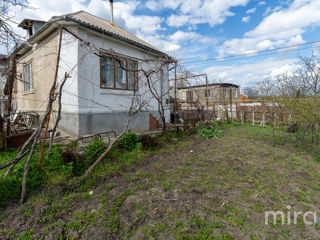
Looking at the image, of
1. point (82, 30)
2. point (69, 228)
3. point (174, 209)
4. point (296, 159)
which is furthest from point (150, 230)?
point (82, 30)

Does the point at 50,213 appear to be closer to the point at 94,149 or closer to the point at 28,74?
the point at 94,149

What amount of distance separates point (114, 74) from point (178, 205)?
5.60 m

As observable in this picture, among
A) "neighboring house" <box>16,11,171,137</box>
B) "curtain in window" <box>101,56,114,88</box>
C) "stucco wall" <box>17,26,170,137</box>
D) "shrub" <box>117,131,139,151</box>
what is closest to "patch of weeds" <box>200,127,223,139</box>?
"neighboring house" <box>16,11,171,137</box>

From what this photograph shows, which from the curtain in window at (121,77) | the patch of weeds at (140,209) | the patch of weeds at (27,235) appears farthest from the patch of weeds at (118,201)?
the curtain in window at (121,77)

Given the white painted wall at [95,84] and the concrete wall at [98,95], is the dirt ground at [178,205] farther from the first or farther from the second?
the white painted wall at [95,84]

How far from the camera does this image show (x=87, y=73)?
5750mm

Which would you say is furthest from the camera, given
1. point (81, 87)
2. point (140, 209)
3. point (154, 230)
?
point (81, 87)

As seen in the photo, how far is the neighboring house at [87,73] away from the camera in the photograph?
5.52 m

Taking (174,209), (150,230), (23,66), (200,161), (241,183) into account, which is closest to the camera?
(150,230)

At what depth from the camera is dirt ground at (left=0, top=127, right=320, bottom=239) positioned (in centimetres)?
196

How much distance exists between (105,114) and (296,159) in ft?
20.0

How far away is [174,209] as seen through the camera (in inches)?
93.5

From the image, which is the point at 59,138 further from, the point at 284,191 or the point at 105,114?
the point at 284,191

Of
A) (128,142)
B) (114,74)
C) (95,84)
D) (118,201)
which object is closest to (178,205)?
(118,201)
